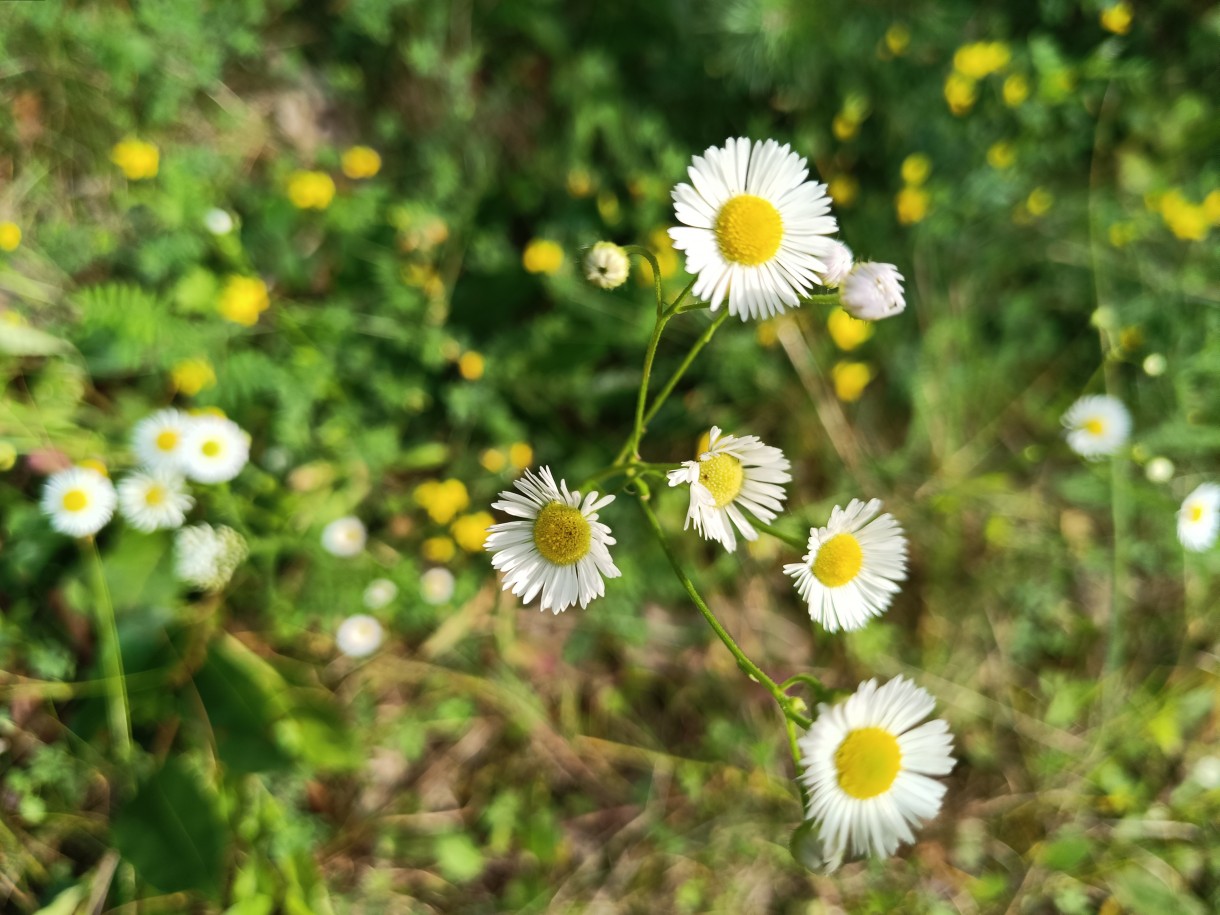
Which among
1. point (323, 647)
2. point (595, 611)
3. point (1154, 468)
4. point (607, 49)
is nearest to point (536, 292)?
point (607, 49)

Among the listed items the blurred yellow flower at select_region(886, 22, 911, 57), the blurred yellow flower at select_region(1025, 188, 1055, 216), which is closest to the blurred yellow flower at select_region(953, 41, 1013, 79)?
the blurred yellow flower at select_region(886, 22, 911, 57)

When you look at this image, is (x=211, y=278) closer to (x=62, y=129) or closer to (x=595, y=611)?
(x=62, y=129)

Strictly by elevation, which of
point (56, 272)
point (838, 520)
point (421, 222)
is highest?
point (421, 222)

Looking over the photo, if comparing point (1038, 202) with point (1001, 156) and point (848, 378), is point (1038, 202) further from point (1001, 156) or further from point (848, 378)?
point (848, 378)

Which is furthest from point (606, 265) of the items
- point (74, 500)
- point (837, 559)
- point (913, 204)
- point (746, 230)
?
point (74, 500)

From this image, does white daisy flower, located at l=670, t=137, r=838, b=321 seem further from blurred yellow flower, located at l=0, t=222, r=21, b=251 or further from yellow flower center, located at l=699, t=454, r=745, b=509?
blurred yellow flower, located at l=0, t=222, r=21, b=251

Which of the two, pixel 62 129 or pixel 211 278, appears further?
pixel 62 129

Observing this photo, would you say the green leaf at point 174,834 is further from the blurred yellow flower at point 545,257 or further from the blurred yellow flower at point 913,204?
the blurred yellow flower at point 913,204
